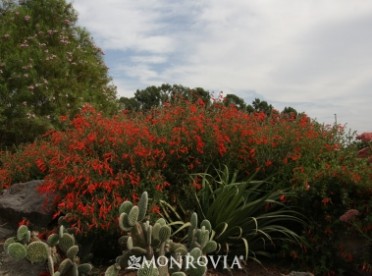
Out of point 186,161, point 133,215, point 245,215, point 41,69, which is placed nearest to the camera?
point 133,215

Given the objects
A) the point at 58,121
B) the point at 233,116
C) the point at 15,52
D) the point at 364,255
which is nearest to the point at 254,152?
the point at 233,116

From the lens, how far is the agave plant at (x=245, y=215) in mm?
6117

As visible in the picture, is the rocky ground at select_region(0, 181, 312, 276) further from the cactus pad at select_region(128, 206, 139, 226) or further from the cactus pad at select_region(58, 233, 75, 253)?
the cactus pad at select_region(128, 206, 139, 226)

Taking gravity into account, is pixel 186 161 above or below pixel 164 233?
above

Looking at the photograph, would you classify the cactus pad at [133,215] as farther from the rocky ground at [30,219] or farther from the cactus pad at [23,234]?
the cactus pad at [23,234]

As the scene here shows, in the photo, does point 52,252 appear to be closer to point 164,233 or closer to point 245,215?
point 164,233

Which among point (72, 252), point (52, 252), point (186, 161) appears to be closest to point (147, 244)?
point (72, 252)

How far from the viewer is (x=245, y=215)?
6.25 m

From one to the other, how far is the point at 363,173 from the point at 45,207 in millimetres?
4021

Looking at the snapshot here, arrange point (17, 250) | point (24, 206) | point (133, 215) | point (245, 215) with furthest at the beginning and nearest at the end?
point (24, 206) < point (245, 215) < point (17, 250) < point (133, 215)

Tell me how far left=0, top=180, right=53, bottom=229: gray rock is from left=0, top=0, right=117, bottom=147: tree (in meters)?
5.41

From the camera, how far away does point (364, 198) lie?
239 inches

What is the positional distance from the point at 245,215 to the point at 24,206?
2976 millimetres

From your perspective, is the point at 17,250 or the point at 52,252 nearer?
the point at 17,250
